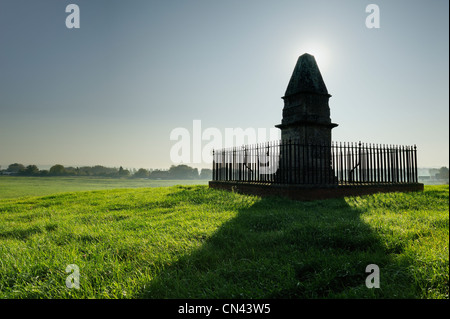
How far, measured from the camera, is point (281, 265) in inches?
140

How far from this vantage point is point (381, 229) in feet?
15.6

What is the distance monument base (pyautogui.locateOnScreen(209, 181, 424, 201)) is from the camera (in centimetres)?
958

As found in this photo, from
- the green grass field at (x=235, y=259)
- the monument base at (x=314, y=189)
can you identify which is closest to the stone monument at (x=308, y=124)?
the monument base at (x=314, y=189)

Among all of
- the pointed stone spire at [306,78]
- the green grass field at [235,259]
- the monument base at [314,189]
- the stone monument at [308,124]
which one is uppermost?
the pointed stone spire at [306,78]

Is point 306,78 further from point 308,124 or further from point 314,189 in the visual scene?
point 314,189

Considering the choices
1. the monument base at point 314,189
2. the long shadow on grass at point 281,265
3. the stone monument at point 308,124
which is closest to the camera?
the long shadow on grass at point 281,265

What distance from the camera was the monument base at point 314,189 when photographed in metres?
9.58

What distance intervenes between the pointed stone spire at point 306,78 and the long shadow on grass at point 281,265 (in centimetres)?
768

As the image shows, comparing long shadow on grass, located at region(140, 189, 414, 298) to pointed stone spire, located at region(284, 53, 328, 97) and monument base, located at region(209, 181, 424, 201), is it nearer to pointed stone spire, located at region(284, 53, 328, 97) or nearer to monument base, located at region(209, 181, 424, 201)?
monument base, located at region(209, 181, 424, 201)

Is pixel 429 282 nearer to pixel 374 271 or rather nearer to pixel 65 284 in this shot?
pixel 374 271

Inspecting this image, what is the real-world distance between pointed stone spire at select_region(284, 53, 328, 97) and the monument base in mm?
4252

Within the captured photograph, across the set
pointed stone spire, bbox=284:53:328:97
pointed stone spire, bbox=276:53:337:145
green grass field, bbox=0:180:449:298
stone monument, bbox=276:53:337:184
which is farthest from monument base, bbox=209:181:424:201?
pointed stone spire, bbox=284:53:328:97

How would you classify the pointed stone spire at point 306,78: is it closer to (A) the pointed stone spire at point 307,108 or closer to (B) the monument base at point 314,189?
(A) the pointed stone spire at point 307,108
